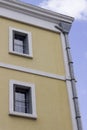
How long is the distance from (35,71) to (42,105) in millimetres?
1733

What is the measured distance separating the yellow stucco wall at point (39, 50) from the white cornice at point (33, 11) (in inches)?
30.3

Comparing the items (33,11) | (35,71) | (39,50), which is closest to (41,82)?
(35,71)

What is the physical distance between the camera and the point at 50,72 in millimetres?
16719

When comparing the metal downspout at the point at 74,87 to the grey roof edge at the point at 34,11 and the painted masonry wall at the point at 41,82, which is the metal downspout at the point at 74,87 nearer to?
the painted masonry wall at the point at 41,82

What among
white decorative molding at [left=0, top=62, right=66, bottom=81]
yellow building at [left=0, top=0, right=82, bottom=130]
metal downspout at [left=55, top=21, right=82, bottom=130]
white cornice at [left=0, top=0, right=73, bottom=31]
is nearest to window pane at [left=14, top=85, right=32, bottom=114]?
yellow building at [left=0, top=0, right=82, bottom=130]

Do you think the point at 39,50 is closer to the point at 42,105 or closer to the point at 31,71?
the point at 31,71

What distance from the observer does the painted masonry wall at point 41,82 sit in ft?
47.8

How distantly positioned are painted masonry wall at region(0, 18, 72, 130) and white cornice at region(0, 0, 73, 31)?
80 centimetres

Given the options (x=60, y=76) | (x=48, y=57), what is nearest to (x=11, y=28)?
(x=48, y=57)

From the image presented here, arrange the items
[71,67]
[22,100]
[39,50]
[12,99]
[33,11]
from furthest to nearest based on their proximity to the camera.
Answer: [33,11] → [71,67] → [39,50] → [22,100] → [12,99]

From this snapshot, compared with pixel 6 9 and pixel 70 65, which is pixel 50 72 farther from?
pixel 6 9

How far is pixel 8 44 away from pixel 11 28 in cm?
108

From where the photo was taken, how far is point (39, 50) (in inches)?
679

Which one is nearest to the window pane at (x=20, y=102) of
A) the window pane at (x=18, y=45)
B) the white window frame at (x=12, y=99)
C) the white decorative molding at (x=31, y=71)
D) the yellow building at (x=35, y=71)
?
the yellow building at (x=35, y=71)
